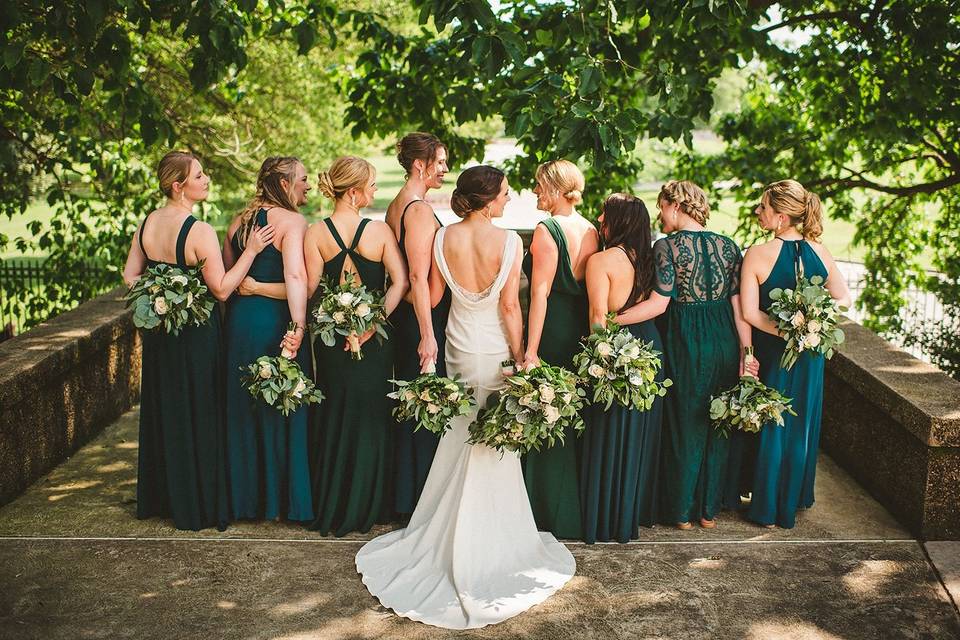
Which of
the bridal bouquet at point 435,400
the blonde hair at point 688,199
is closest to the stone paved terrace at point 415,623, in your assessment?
the bridal bouquet at point 435,400

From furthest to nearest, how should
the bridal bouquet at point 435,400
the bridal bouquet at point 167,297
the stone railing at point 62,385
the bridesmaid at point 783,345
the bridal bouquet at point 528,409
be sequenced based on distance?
1. the stone railing at point 62,385
2. the bridesmaid at point 783,345
3. the bridal bouquet at point 167,297
4. the bridal bouquet at point 435,400
5. the bridal bouquet at point 528,409

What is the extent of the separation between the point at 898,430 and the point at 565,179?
264 centimetres

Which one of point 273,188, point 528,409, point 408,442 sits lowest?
point 408,442

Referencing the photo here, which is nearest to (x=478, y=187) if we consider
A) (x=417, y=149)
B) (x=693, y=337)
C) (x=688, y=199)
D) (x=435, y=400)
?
(x=417, y=149)

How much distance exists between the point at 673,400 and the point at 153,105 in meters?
4.95

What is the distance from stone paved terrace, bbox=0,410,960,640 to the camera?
13.9 feet

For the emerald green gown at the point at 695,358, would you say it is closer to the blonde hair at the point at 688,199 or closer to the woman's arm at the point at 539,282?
the blonde hair at the point at 688,199

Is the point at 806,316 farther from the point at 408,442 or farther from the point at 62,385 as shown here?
the point at 62,385

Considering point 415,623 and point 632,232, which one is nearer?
point 415,623

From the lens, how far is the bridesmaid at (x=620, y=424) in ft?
16.3

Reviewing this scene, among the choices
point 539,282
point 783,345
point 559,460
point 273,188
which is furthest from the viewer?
point 783,345

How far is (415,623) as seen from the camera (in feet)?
14.0

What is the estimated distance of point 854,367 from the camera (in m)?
5.98

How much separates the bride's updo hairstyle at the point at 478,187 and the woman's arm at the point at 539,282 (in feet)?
1.34
